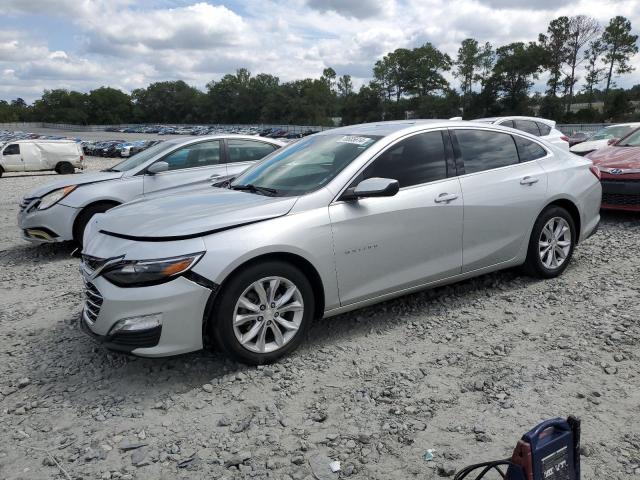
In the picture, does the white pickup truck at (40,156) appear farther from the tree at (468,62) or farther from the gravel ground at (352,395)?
the tree at (468,62)

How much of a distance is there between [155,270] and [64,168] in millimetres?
26608

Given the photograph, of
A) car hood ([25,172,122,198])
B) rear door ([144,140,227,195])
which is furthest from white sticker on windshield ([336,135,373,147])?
car hood ([25,172,122,198])

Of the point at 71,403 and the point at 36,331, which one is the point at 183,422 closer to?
the point at 71,403

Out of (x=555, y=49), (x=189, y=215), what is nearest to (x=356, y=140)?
(x=189, y=215)

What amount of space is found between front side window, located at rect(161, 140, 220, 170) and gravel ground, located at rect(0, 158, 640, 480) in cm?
310

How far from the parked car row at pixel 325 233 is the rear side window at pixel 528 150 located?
0.01 metres

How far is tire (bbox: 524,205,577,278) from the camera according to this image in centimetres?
506

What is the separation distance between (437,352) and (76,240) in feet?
16.9

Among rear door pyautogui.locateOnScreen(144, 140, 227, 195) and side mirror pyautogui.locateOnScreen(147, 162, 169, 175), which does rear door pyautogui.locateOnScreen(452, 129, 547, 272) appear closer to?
rear door pyautogui.locateOnScreen(144, 140, 227, 195)

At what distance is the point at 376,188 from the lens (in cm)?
382

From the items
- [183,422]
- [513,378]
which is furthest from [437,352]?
[183,422]

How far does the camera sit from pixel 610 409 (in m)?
3.09

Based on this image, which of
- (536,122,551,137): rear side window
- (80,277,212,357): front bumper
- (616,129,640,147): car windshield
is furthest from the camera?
(536,122,551,137): rear side window

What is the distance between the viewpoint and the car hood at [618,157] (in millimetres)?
7727
